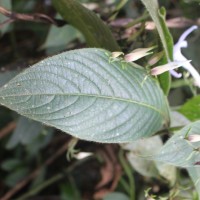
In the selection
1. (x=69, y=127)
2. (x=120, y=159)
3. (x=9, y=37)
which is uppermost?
(x=69, y=127)

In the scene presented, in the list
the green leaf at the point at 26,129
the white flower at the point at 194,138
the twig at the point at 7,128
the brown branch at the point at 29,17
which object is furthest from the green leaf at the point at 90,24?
the twig at the point at 7,128

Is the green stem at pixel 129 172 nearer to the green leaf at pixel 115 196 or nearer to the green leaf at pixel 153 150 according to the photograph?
the green leaf at pixel 115 196

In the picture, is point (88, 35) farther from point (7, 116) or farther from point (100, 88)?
point (7, 116)

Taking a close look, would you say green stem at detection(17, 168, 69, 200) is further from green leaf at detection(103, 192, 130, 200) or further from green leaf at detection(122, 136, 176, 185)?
green leaf at detection(122, 136, 176, 185)

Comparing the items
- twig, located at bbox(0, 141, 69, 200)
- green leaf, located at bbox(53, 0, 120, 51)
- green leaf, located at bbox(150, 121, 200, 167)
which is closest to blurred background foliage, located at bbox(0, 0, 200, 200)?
twig, located at bbox(0, 141, 69, 200)

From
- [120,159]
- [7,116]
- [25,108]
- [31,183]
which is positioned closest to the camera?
[25,108]

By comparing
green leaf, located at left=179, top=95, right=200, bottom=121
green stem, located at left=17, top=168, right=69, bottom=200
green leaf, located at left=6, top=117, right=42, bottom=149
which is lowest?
green stem, located at left=17, top=168, right=69, bottom=200

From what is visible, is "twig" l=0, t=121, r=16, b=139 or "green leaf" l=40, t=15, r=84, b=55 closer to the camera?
"green leaf" l=40, t=15, r=84, b=55

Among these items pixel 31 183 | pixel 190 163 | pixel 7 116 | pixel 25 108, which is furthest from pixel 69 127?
pixel 31 183
